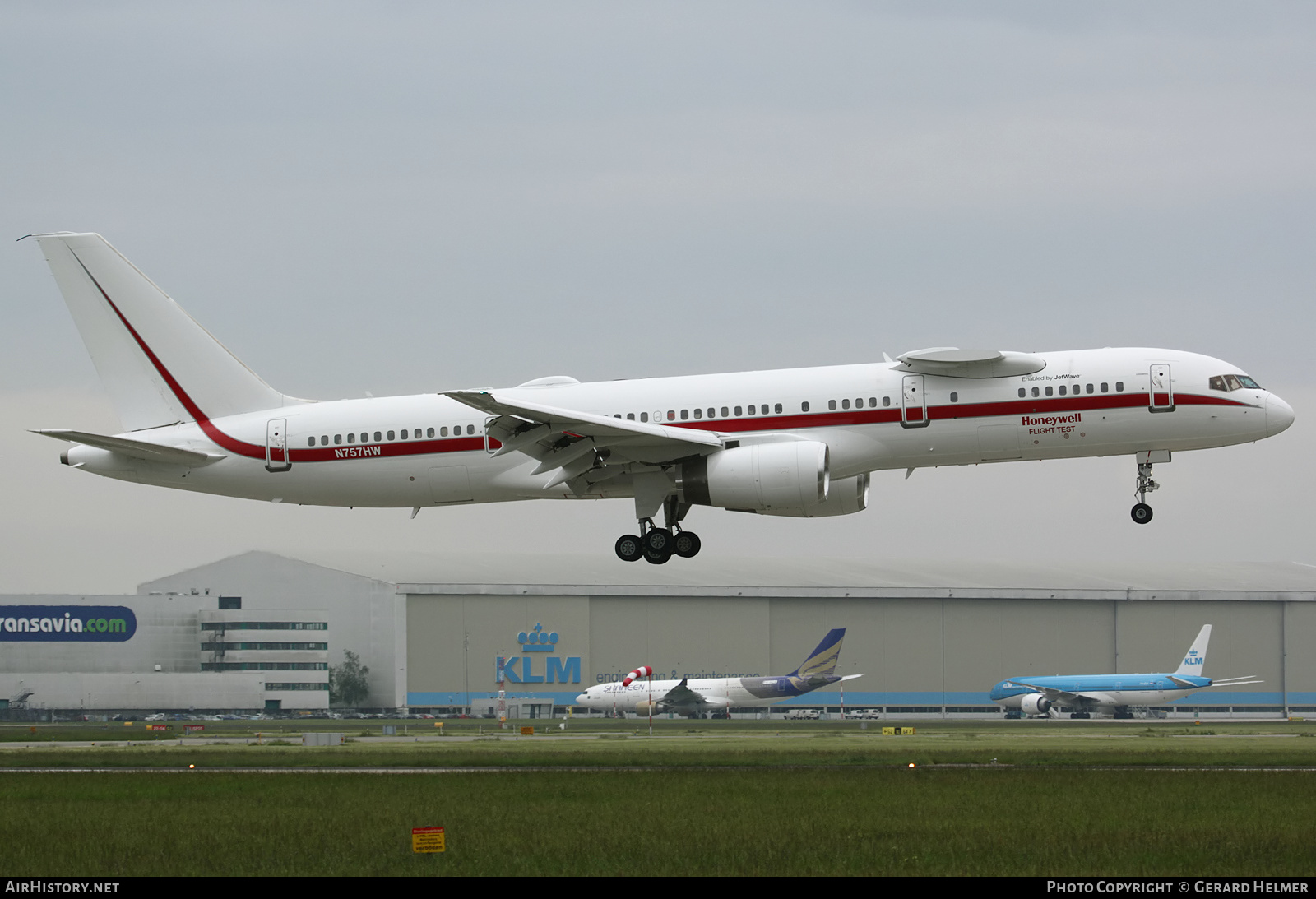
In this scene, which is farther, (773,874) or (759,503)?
(759,503)

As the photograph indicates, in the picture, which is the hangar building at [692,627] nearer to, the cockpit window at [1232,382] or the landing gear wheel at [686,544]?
the landing gear wheel at [686,544]

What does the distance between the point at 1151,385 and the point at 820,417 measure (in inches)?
372

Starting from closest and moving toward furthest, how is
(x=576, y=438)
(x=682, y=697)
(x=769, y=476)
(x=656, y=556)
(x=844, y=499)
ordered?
1. (x=769, y=476)
2. (x=576, y=438)
3. (x=656, y=556)
4. (x=844, y=499)
5. (x=682, y=697)

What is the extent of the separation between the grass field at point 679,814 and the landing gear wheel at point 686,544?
7.21 meters

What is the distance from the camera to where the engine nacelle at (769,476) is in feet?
143

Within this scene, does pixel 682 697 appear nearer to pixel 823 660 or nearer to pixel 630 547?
pixel 823 660

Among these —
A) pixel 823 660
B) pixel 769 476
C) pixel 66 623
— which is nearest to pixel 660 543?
pixel 769 476

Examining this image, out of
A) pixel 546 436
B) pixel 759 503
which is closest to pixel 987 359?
pixel 759 503

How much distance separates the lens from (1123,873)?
2991 cm

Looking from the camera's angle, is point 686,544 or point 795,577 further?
point 795,577

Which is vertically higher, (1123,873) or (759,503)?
(759,503)

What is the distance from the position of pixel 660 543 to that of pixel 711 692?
72447mm

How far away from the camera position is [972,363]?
4394cm
